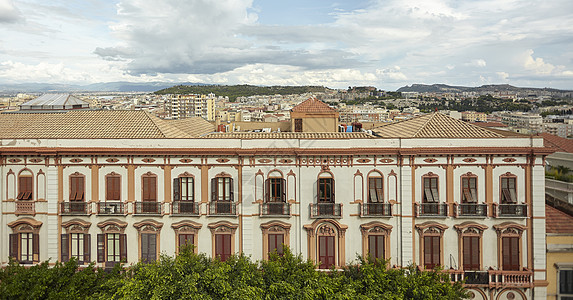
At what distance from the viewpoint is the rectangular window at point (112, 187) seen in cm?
2308

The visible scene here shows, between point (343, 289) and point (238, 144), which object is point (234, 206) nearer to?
point (238, 144)

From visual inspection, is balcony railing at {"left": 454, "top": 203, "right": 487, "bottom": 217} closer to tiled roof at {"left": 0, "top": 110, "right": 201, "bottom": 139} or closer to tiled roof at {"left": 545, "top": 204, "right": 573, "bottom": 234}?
tiled roof at {"left": 545, "top": 204, "right": 573, "bottom": 234}

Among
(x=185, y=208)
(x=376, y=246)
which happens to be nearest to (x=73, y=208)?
(x=185, y=208)

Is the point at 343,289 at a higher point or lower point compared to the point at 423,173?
lower

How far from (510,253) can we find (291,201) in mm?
11840

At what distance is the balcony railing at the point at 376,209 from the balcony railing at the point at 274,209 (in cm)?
403

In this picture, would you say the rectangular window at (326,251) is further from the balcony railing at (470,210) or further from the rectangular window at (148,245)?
the rectangular window at (148,245)

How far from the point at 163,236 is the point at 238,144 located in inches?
252

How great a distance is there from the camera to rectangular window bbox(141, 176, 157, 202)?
23047 millimetres

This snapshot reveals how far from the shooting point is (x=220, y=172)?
23.0m

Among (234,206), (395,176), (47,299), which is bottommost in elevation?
(47,299)

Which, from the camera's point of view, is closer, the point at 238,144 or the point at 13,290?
the point at 13,290

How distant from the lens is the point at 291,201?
897 inches

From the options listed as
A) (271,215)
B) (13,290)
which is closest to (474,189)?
(271,215)
